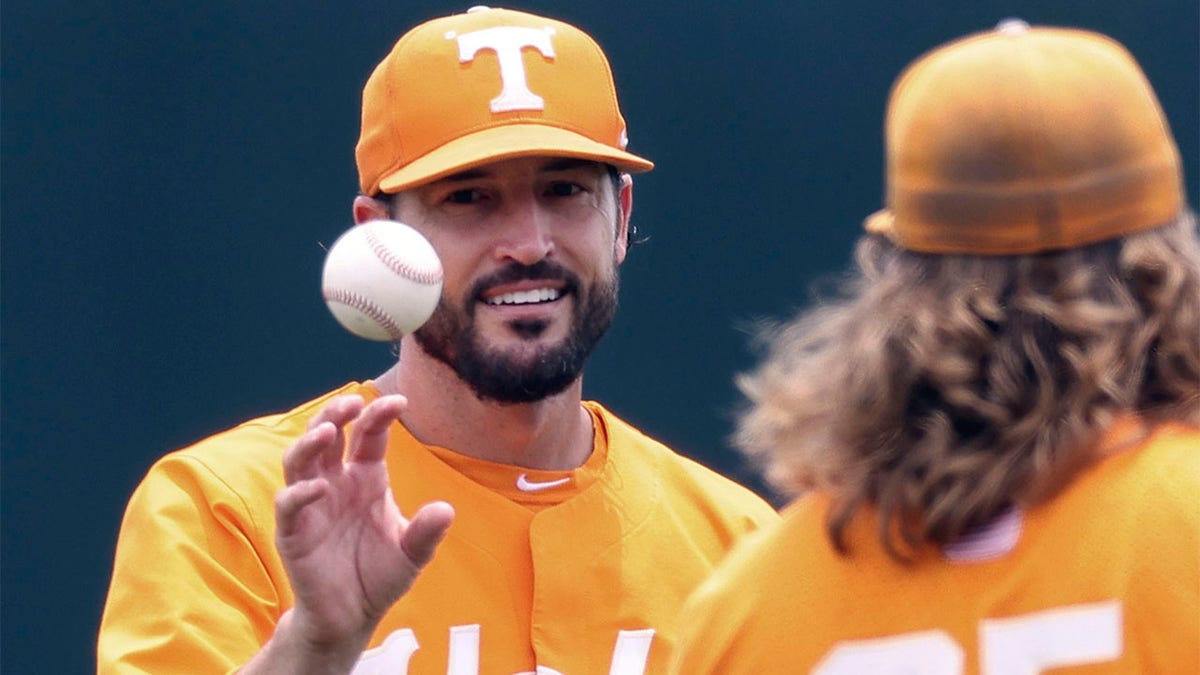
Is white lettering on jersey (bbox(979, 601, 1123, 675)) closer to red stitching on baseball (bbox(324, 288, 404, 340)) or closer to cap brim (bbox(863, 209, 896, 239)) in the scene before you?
cap brim (bbox(863, 209, 896, 239))

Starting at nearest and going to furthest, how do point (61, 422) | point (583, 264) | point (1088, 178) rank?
point (1088, 178) < point (583, 264) < point (61, 422)

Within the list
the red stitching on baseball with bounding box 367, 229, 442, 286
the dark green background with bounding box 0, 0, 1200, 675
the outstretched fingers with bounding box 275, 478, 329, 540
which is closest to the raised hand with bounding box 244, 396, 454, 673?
Result: the outstretched fingers with bounding box 275, 478, 329, 540

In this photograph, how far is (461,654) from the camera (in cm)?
257

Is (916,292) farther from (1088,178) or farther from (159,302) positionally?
(159,302)

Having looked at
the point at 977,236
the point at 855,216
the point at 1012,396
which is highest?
the point at 977,236

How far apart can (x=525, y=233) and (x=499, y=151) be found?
130mm

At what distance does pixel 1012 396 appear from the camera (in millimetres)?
1619

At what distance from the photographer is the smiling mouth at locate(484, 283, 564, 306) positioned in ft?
8.98

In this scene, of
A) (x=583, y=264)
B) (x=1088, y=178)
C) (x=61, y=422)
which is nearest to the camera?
(x=1088, y=178)

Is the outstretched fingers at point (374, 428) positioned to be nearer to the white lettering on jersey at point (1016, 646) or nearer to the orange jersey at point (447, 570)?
the orange jersey at point (447, 570)

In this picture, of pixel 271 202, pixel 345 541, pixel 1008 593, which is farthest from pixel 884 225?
pixel 271 202

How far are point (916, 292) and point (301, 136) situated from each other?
2839 millimetres

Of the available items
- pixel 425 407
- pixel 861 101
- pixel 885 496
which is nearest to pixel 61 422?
pixel 425 407

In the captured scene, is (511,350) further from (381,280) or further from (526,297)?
(381,280)
